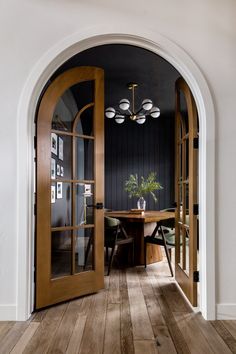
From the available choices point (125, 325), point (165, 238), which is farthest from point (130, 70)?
point (125, 325)

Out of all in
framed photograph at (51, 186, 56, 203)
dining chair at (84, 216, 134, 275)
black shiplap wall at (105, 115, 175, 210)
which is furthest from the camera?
black shiplap wall at (105, 115, 175, 210)

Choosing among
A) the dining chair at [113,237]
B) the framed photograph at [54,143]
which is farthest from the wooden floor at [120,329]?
the framed photograph at [54,143]

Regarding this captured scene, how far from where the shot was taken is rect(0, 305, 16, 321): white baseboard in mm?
2715

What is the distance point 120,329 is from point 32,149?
1670mm

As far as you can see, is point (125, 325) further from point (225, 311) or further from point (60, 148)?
point (60, 148)

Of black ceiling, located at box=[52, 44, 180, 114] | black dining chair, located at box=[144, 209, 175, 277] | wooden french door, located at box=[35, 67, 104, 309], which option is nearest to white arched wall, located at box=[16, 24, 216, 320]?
wooden french door, located at box=[35, 67, 104, 309]

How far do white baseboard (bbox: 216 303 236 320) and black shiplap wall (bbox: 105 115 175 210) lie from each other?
490cm

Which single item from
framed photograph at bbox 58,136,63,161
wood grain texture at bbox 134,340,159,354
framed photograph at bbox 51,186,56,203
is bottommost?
wood grain texture at bbox 134,340,159,354

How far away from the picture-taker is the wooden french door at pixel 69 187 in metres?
2.98

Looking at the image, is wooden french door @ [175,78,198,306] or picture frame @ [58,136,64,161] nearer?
wooden french door @ [175,78,198,306]

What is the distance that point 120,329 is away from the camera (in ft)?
8.29

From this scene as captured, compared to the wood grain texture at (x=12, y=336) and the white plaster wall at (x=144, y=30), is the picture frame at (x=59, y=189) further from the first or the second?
the wood grain texture at (x=12, y=336)

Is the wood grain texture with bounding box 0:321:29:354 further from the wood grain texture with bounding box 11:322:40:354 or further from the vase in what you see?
the vase

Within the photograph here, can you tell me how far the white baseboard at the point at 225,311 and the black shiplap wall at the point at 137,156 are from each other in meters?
4.90
